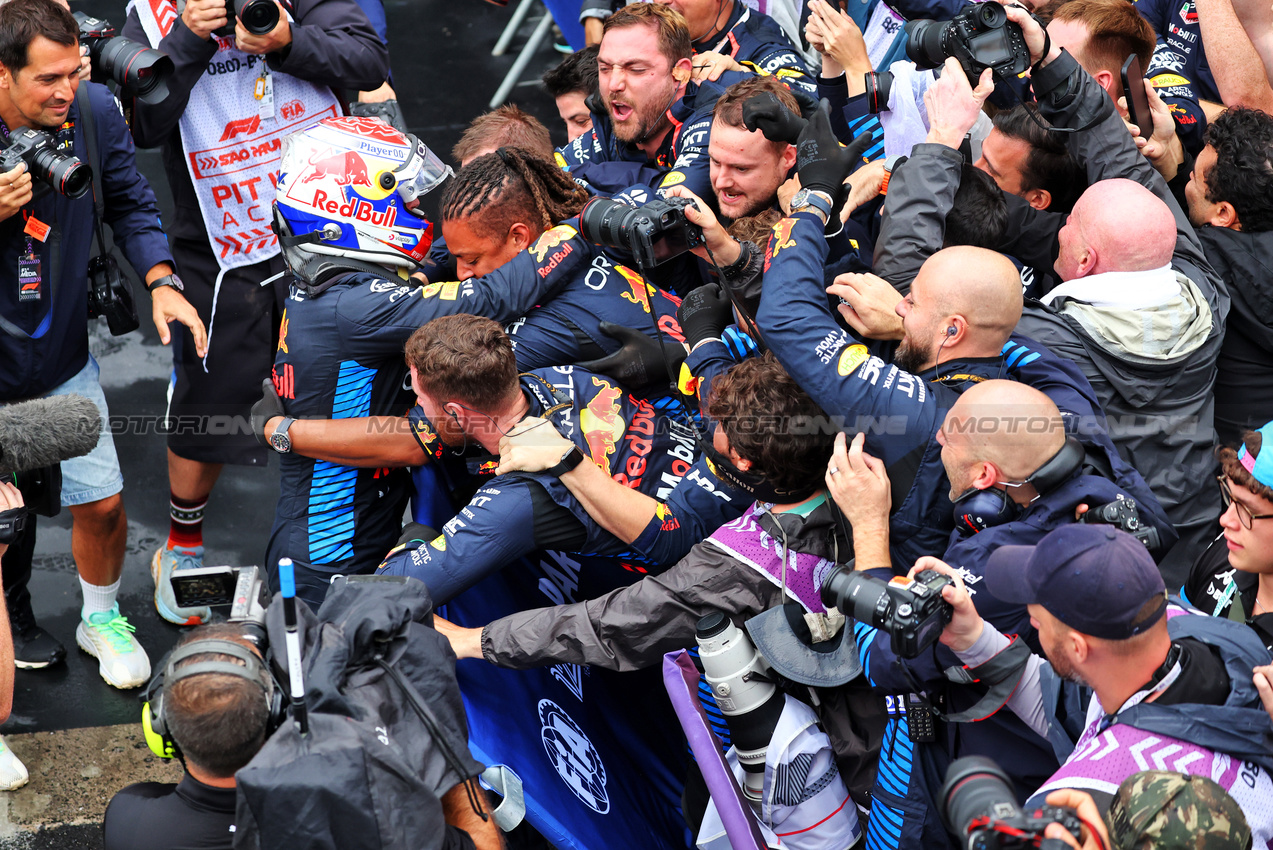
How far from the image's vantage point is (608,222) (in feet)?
11.3

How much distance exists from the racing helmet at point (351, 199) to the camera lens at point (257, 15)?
1152mm

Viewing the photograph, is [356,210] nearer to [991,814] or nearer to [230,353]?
[230,353]

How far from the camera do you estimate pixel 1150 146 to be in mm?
4156

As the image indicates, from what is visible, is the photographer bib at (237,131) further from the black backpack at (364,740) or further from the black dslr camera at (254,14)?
the black backpack at (364,740)

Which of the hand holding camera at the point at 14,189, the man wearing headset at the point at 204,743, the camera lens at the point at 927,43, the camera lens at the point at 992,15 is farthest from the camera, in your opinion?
the hand holding camera at the point at 14,189

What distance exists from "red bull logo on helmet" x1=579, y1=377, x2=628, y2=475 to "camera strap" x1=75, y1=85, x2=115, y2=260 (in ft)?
7.83

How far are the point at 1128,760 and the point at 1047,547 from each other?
1.46 feet

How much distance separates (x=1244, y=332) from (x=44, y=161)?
424cm

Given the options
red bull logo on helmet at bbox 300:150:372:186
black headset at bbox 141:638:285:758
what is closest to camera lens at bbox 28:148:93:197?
red bull logo on helmet at bbox 300:150:372:186

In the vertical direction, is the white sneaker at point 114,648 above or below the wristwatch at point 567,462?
below

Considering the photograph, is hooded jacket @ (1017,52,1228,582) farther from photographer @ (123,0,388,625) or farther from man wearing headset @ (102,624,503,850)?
photographer @ (123,0,388,625)

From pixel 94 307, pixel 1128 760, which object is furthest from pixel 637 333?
pixel 94 307

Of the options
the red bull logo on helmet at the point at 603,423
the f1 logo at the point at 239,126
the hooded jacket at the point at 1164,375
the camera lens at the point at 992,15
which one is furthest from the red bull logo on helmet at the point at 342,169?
the hooded jacket at the point at 1164,375

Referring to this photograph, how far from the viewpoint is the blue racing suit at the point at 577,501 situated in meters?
3.15
